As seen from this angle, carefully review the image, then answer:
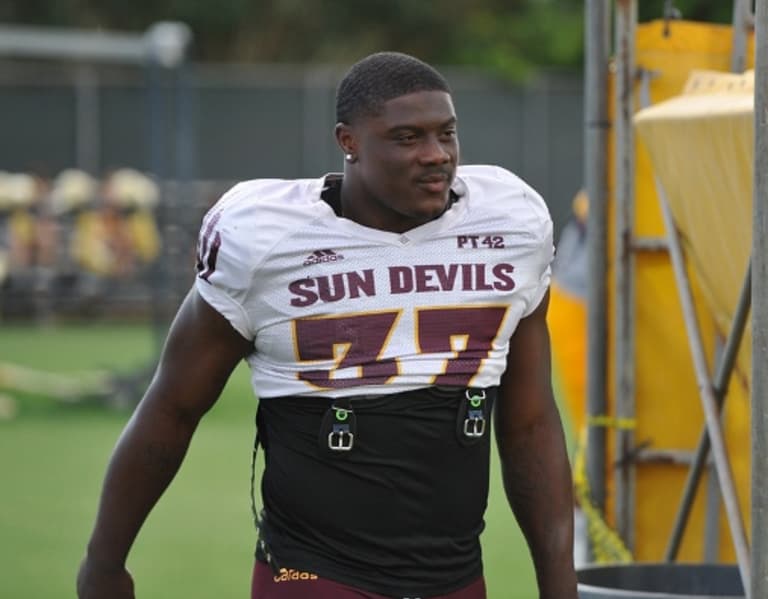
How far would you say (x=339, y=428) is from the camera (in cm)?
403

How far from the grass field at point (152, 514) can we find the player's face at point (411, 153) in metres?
4.84

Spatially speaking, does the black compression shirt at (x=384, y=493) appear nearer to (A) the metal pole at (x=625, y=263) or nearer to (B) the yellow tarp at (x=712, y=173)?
(B) the yellow tarp at (x=712, y=173)

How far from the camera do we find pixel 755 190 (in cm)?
373

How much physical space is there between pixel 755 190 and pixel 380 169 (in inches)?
31.9

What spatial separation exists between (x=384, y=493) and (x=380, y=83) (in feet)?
2.87

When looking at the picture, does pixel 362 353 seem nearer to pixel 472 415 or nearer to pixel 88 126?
pixel 472 415

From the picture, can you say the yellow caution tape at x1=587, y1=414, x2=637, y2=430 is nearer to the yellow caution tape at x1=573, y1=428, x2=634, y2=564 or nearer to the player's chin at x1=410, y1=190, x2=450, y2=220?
the yellow caution tape at x1=573, y1=428, x2=634, y2=564

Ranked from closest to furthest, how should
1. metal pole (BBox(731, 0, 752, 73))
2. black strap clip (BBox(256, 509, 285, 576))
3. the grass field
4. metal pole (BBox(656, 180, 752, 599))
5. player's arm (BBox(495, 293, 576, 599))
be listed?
black strap clip (BBox(256, 509, 285, 576)) < player's arm (BBox(495, 293, 576, 599)) < metal pole (BBox(656, 180, 752, 599)) < metal pole (BBox(731, 0, 752, 73)) < the grass field

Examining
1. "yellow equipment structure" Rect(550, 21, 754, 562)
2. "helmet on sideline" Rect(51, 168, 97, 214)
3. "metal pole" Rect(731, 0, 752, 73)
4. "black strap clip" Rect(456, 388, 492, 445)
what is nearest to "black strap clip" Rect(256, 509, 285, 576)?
"black strap clip" Rect(456, 388, 492, 445)

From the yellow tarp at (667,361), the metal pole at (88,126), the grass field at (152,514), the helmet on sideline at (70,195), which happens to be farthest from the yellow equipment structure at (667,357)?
the metal pole at (88,126)

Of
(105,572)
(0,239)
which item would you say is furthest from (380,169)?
(0,239)

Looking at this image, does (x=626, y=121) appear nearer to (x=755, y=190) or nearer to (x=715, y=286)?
(x=715, y=286)

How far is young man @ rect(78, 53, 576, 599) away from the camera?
405 centimetres

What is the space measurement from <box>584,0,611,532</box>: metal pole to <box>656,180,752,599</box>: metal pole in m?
0.64
